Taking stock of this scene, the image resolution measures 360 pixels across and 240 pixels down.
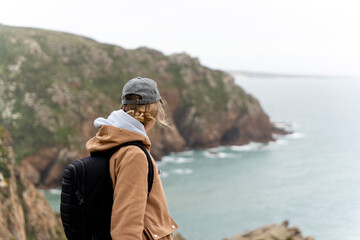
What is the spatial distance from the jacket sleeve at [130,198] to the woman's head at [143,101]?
59 centimetres

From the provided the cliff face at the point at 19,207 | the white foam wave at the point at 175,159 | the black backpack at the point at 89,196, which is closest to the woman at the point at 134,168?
the black backpack at the point at 89,196

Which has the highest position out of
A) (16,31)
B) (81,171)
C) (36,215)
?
(16,31)

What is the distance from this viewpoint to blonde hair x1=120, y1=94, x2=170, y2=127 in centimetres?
418

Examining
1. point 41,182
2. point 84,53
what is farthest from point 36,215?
point 84,53

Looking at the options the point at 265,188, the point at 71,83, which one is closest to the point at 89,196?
the point at 265,188

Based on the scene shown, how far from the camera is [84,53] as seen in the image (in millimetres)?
98875

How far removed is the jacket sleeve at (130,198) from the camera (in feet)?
12.0

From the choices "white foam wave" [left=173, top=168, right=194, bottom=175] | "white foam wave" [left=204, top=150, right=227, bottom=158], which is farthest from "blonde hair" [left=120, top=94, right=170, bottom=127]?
"white foam wave" [left=204, top=150, right=227, bottom=158]

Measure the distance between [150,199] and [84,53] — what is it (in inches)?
3930

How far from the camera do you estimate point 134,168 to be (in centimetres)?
370

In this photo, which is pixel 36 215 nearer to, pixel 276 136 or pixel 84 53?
pixel 84 53

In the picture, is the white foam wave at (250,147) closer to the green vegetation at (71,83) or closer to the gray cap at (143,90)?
the green vegetation at (71,83)

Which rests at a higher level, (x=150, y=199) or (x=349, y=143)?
(x=150, y=199)

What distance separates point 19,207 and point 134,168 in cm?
1408
